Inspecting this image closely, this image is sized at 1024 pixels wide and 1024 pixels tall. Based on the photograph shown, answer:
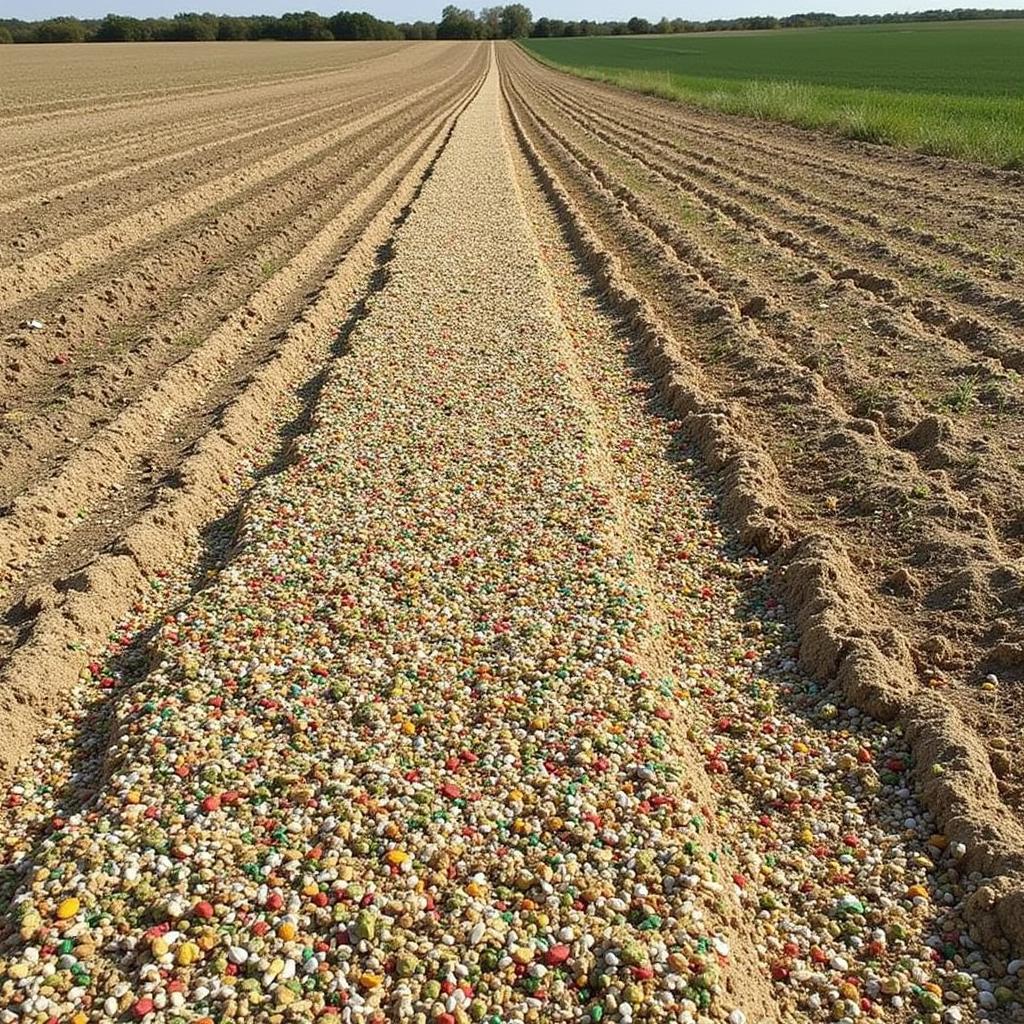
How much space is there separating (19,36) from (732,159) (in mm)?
99655

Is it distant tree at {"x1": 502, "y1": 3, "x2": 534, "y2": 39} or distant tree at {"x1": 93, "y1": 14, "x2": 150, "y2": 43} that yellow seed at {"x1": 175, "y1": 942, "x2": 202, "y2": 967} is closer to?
distant tree at {"x1": 93, "y1": 14, "x2": 150, "y2": 43}

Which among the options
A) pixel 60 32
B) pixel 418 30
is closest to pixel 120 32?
pixel 60 32

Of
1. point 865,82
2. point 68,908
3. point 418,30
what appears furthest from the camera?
point 418,30

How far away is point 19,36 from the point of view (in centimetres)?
9456

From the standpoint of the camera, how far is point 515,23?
6329 inches

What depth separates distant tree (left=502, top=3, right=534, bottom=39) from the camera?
16075cm

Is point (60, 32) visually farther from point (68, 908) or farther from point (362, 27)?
point (68, 908)

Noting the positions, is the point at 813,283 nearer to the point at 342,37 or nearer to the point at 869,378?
the point at 869,378

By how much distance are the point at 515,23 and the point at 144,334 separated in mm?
171712

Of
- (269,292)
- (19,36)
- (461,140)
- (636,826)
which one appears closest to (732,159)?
(461,140)

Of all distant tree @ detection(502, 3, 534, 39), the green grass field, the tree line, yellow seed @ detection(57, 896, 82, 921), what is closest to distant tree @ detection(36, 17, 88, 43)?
the tree line

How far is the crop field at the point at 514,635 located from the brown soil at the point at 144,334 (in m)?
0.06

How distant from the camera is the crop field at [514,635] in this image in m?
4.14

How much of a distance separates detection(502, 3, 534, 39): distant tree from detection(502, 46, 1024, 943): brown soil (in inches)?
6288
